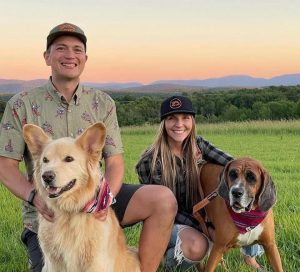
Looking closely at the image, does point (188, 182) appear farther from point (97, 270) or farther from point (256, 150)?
point (256, 150)

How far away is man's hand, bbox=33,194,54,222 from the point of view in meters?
3.41

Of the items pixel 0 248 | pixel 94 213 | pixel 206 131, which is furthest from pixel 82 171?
pixel 206 131

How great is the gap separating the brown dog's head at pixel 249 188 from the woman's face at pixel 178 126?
794 millimetres

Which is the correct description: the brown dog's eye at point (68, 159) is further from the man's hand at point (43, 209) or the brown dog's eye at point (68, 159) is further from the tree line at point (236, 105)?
the tree line at point (236, 105)

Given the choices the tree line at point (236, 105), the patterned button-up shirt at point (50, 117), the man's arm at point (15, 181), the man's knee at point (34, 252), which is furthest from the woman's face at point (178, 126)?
the tree line at point (236, 105)

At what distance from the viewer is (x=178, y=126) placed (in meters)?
4.50

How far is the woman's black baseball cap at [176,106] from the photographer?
4504mm

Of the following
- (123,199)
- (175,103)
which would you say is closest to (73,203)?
(123,199)

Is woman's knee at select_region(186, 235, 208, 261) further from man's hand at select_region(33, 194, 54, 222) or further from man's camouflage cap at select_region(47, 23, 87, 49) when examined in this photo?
man's camouflage cap at select_region(47, 23, 87, 49)

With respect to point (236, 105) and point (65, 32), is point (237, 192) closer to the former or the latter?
point (65, 32)

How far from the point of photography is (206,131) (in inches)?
973

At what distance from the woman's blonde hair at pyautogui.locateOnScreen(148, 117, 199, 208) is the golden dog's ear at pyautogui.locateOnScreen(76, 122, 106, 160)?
1.36 meters

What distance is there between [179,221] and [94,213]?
145 centimetres

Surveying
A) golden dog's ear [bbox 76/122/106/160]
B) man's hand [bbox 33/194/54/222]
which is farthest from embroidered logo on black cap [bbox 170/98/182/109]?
man's hand [bbox 33/194/54/222]
